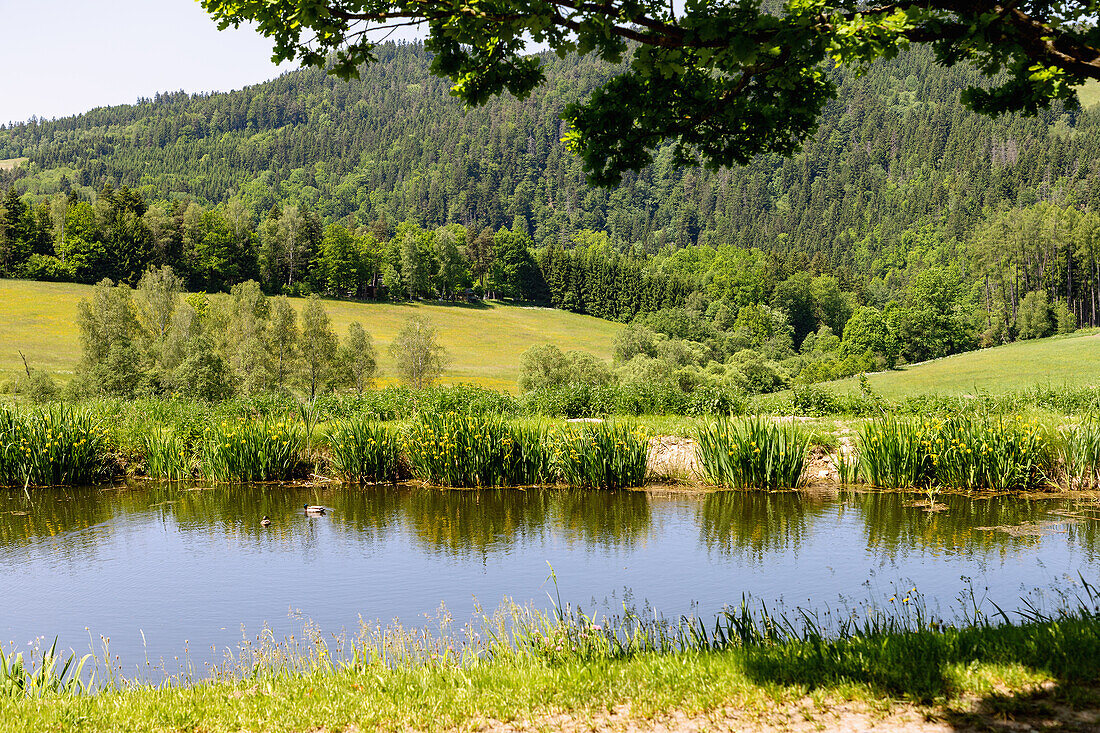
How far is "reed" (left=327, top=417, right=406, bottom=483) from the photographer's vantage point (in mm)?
18375

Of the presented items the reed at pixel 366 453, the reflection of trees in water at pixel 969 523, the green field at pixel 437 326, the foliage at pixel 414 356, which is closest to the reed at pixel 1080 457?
the reflection of trees in water at pixel 969 523

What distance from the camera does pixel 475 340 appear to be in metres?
91.0

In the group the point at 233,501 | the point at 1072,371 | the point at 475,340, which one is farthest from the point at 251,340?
the point at 475,340

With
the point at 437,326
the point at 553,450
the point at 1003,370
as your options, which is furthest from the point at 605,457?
the point at 437,326

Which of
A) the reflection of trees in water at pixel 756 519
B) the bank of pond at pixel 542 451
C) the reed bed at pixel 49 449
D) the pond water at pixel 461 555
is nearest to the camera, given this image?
the pond water at pixel 461 555

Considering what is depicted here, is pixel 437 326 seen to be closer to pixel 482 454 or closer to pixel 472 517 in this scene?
pixel 482 454

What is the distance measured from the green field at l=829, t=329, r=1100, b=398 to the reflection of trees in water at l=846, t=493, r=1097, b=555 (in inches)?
896

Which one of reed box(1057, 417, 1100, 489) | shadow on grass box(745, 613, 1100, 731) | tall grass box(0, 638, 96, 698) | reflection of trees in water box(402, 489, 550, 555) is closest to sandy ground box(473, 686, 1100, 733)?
shadow on grass box(745, 613, 1100, 731)

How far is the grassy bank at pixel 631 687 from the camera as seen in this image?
5.77 metres

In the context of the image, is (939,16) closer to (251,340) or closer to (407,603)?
(407,603)

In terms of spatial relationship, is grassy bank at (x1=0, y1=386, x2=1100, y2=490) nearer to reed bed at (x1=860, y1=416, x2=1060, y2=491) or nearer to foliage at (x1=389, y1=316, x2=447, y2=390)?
reed bed at (x1=860, y1=416, x2=1060, y2=491)

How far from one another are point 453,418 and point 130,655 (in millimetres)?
9573

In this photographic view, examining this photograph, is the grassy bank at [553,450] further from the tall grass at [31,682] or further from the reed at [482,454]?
the tall grass at [31,682]

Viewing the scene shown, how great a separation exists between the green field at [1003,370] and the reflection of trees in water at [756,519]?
22.7m
